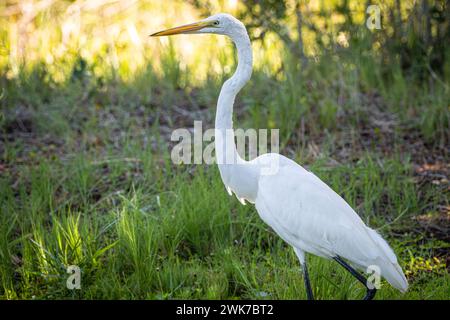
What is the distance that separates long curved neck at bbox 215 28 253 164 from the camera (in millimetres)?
3213

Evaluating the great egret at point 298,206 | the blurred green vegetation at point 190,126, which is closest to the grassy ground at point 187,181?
the blurred green vegetation at point 190,126

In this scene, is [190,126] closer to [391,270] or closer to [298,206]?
[298,206]

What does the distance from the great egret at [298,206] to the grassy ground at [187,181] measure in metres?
0.22

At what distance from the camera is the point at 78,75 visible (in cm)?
618

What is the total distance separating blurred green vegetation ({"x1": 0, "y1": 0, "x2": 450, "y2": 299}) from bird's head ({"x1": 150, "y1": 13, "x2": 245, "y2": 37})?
1108mm

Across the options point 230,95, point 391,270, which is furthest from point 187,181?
point 391,270

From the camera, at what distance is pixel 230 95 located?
321 cm

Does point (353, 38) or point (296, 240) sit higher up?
point (353, 38)

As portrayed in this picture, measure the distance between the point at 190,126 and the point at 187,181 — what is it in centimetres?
139

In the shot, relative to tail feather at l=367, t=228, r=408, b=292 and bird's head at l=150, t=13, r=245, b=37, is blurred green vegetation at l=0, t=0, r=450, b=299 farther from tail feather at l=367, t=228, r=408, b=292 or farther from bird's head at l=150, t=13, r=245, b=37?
bird's head at l=150, t=13, r=245, b=37

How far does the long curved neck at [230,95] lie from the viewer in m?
3.21
